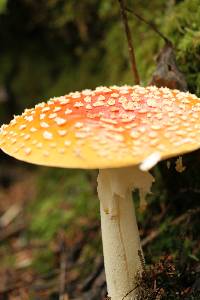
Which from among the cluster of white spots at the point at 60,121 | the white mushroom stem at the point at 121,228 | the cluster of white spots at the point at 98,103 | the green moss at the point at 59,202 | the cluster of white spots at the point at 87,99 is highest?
the green moss at the point at 59,202

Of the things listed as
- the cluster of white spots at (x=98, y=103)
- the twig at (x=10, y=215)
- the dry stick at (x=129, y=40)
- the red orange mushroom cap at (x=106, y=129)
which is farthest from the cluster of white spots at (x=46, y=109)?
the twig at (x=10, y=215)

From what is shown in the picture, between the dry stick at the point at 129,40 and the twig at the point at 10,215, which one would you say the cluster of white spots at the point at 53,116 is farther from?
the twig at the point at 10,215

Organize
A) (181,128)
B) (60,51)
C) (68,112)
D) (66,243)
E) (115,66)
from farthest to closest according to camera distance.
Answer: (60,51)
(115,66)
(66,243)
(68,112)
(181,128)

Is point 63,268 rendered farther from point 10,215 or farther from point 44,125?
point 10,215

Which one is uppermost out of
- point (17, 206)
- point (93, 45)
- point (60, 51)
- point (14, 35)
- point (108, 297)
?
point (14, 35)

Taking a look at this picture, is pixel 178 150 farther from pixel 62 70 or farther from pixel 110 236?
pixel 62 70

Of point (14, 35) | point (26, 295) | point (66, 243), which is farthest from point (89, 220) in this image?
point (14, 35)
